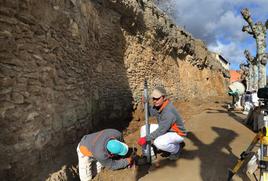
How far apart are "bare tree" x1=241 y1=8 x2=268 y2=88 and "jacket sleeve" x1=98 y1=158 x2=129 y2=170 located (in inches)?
335

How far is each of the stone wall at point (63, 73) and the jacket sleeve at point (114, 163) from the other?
33.4 inches

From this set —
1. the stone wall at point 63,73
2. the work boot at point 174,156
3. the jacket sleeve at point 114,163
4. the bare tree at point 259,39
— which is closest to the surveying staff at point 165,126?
the work boot at point 174,156

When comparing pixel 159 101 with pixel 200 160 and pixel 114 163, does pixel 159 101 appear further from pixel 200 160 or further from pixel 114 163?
pixel 200 160

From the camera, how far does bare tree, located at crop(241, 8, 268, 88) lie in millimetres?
11894

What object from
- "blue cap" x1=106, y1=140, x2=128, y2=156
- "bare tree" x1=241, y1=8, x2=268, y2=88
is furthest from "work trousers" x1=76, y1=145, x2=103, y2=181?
"bare tree" x1=241, y1=8, x2=268, y2=88

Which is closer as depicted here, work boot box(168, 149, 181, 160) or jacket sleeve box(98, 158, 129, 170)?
jacket sleeve box(98, 158, 129, 170)

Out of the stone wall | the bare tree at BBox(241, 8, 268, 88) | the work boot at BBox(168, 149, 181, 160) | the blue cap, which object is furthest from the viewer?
the bare tree at BBox(241, 8, 268, 88)

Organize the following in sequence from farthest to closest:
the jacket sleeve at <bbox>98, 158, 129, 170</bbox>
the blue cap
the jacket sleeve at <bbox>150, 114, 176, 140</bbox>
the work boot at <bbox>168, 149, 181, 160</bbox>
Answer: the work boot at <bbox>168, 149, 181, 160</bbox>, the jacket sleeve at <bbox>150, 114, 176, 140</bbox>, the jacket sleeve at <bbox>98, 158, 129, 170</bbox>, the blue cap

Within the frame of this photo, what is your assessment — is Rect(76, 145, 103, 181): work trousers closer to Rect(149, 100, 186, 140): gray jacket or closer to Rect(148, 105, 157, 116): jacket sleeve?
Rect(149, 100, 186, 140): gray jacket

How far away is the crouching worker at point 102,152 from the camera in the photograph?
4598 millimetres

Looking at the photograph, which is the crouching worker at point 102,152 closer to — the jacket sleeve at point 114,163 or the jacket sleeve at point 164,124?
the jacket sleeve at point 114,163

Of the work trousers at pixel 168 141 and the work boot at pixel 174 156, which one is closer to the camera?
the work trousers at pixel 168 141

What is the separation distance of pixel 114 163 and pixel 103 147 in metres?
0.41

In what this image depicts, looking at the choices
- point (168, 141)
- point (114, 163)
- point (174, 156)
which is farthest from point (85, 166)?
point (174, 156)
